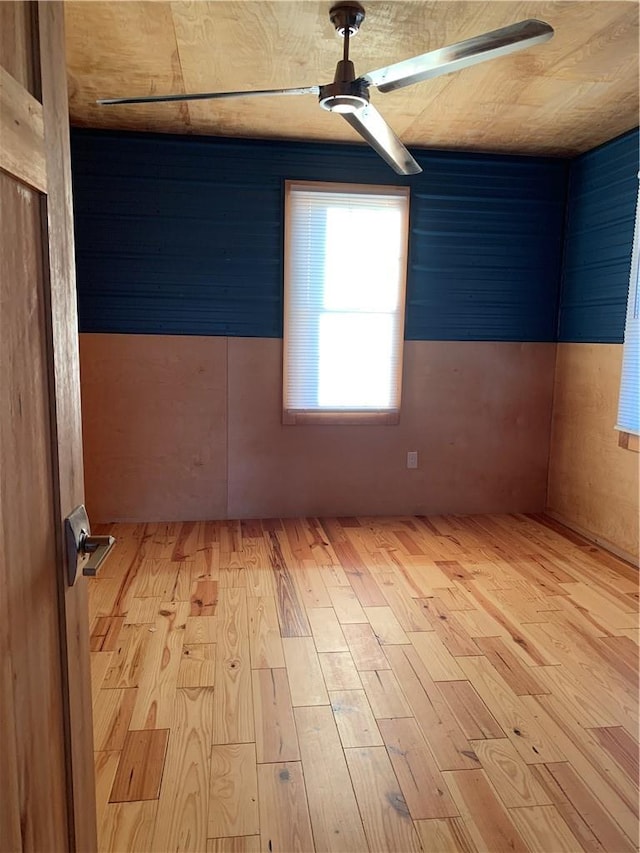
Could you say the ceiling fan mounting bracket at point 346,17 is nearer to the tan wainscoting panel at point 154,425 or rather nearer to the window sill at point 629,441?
the tan wainscoting panel at point 154,425

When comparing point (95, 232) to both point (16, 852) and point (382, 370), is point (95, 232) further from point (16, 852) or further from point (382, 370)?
point (16, 852)

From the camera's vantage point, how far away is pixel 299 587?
315 centimetres

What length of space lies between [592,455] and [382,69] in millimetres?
2926

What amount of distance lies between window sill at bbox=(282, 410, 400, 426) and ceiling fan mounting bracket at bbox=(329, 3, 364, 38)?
2381 mm

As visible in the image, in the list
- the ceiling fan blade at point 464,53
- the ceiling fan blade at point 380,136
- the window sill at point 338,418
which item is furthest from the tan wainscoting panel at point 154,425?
the ceiling fan blade at point 464,53

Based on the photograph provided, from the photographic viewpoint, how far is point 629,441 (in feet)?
11.7

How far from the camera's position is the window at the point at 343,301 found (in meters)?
4.03

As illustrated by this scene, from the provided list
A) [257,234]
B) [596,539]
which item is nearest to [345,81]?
[257,234]

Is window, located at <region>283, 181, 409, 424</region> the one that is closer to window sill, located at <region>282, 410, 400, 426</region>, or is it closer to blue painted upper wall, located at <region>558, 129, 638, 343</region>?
window sill, located at <region>282, 410, 400, 426</region>

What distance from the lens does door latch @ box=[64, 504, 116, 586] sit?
3.34 ft

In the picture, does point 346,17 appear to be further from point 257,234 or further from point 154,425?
point 154,425

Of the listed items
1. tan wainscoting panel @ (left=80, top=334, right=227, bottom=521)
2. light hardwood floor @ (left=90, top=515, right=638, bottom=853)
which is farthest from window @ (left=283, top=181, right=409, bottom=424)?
light hardwood floor @ (left=90, top=515, right=638, bottom=853)

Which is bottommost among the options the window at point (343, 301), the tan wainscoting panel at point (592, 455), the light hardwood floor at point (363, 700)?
the light hardwood floor at point (363, 700)

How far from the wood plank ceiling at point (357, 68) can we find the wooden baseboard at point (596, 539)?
102 inches
